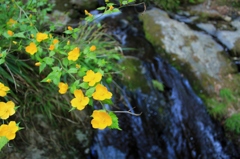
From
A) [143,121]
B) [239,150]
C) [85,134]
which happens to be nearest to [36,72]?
[85,134]

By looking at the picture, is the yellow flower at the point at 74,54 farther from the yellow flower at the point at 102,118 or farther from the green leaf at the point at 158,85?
the green leaf at the point at 158,85

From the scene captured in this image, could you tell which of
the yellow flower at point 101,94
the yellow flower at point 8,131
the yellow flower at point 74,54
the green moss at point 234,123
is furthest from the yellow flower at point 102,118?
the green moss at point 234,123

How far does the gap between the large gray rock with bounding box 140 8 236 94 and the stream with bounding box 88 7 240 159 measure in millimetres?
185

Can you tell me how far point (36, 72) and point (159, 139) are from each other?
5.75ft

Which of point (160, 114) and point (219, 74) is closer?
point (160, 114)

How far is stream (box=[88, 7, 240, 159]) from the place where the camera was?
8.83 ft

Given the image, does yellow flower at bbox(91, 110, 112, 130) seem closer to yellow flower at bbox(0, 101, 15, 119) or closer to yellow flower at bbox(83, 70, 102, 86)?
yellow flower at bbox(83, 70, 102, 86)

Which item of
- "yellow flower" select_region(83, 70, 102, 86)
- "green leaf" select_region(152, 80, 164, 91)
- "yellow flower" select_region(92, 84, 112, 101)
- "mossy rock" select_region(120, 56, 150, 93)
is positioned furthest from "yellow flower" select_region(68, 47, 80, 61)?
"green leaf" select_region(152, 80, 164, 91)

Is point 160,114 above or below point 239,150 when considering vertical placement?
above

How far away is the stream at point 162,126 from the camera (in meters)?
2.69

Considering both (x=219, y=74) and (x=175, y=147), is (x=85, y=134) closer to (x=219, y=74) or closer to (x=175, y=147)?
(x=175, y=147)

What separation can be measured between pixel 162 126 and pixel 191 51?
157 cm

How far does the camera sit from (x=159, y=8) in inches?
205

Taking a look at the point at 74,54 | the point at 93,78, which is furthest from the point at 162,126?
the point at 93,78
